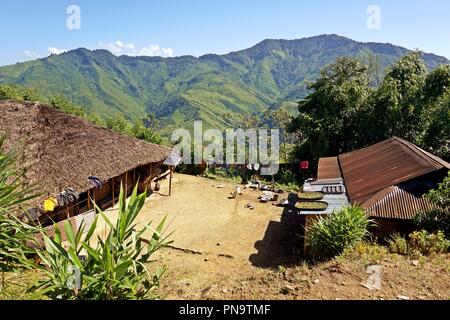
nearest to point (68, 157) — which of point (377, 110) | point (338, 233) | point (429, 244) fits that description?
point (338, 233)

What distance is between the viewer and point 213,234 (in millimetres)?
14648

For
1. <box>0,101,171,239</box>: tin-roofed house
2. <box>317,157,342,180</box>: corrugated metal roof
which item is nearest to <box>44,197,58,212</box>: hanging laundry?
<box>0,101,171,239</box>: tin-roofed house

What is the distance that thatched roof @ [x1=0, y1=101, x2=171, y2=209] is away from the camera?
14.3m

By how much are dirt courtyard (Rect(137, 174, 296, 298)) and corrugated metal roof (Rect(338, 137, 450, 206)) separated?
363cm

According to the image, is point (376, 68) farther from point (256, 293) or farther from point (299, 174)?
point (256, 293)

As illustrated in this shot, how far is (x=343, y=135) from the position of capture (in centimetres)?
2509

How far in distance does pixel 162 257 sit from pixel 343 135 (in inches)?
681

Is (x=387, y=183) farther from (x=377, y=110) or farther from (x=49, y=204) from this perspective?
(x=49, y=204)

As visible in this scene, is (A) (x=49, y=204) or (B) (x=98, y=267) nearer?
(B) (x=98, y=267)

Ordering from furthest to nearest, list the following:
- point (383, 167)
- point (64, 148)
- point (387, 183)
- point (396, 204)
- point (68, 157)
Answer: point (64, 148)
point (68, 157)
point (383, 167)
point (387, 183)
point (396, 204)

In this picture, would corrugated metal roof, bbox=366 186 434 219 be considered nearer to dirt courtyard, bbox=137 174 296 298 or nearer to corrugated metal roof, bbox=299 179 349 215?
corrugated metal roof, bbox=299 179 349 215

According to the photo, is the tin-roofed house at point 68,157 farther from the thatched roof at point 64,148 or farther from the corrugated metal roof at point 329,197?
the corrugated metal roof at point 329,197

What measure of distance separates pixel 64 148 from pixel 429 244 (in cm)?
1464
